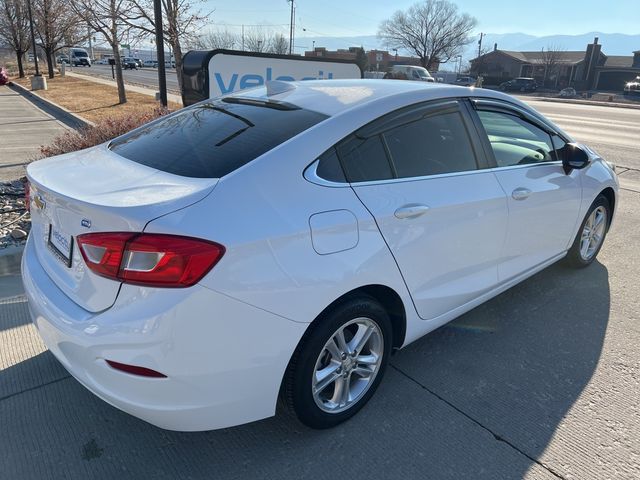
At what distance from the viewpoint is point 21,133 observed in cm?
1206

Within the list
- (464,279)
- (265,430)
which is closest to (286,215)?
(265,430)

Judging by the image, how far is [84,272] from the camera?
209 cm

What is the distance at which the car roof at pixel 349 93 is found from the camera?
2691mm

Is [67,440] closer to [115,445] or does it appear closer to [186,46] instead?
[115,445]

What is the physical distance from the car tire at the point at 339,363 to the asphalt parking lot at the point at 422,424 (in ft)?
0.43

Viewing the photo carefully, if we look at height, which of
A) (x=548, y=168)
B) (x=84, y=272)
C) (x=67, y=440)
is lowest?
(x=67, y=440)

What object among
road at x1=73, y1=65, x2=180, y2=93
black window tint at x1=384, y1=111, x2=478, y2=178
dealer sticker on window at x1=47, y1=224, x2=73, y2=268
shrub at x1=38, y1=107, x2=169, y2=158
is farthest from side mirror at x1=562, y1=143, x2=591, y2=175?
road at x1=73, y1=65, x2=180, y2=93

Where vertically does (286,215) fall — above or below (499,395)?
above

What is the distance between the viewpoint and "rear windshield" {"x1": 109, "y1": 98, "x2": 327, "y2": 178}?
7.66ft

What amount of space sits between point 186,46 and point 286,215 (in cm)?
1441

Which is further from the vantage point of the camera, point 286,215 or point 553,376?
point 553,376

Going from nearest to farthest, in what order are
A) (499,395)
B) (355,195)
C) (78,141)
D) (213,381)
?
(213,381) → (355,195) → (499,395) → (78,141)

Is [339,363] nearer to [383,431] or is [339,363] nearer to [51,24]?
[383,431]

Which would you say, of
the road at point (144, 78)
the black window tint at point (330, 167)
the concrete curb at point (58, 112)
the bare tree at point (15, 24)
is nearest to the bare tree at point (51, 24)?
the bare tree at point (15, 24)
